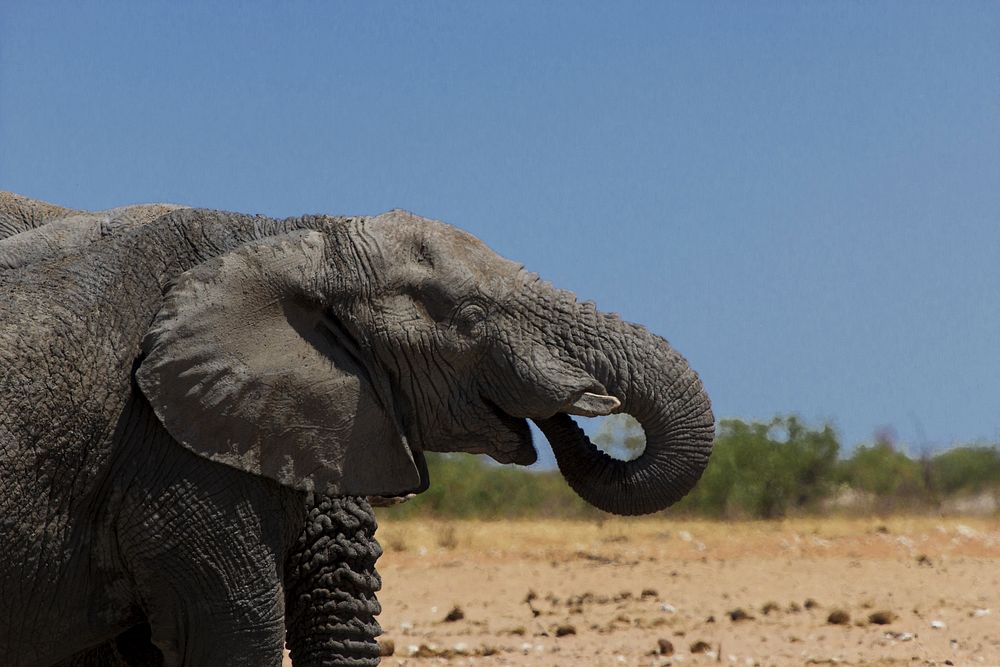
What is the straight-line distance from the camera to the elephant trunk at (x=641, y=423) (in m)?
5.84

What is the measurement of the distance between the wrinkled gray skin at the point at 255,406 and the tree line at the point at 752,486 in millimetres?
21550

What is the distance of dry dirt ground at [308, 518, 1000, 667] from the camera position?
1148 centimetres

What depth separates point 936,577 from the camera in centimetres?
1548

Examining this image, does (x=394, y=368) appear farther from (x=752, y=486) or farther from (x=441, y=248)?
(x=752, y=486)

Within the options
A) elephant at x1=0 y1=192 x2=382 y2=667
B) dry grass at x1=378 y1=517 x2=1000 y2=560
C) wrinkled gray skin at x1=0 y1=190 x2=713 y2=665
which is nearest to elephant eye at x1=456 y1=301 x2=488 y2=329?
wrinkled gray skin at x1=0 y1=190 x2=713 y2=665

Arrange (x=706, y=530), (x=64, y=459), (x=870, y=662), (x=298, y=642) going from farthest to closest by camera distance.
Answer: (x=706, y=530)
(x=870, y=662)
(x=298, y=642)
(x=64, y=459)

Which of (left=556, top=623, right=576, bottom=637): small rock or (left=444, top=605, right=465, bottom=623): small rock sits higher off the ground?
(left=444, top=605, right=465, bottom=623): small rock

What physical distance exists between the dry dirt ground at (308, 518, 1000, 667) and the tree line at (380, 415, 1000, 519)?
21.0ft

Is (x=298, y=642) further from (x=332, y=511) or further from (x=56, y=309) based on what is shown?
(x=56, y=309)

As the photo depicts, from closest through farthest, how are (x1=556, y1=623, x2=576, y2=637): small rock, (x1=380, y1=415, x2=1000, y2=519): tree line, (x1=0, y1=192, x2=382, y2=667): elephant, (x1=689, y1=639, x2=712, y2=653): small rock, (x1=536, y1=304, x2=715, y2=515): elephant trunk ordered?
(x1=536, y1=304, x2=715, y2=515): elephant trunk < (x1=0, y1=192, x2=382, y2=667): elephant < (x1=689, y1=639, x2=712, y2=653): small rock < (x1=556, y1=623, x2=576, y2=637): small rock < (x1=380, y1=415, x2=1000, y2=519): tree line

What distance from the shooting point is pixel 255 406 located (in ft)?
19.2

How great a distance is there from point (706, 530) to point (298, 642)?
15.4 meters

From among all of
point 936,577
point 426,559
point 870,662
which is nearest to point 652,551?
point 426,559

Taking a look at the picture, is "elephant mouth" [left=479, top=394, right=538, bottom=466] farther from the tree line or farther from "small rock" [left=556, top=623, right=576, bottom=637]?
the tree line
